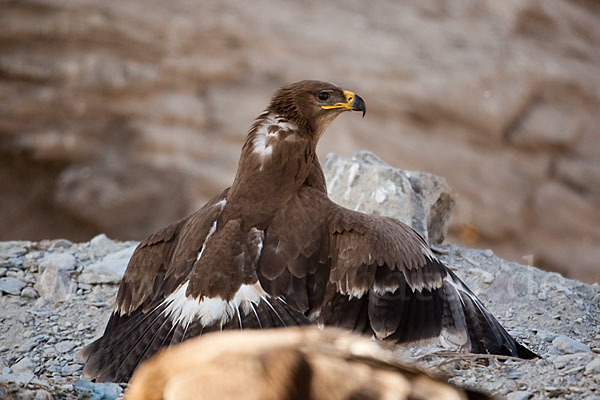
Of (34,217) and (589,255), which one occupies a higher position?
(589,255)

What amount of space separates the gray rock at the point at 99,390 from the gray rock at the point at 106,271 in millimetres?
1518

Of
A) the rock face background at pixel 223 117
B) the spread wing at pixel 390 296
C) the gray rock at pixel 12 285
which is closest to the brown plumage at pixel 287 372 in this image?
the spread wing at pixel 390 296

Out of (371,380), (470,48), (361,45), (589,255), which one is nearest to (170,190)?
(361,45)

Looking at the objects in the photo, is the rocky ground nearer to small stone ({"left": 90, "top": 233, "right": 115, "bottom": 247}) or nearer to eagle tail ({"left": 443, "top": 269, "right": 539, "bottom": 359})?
small stone ({"left": 90, "top": 233, "right": 115, "bottom": 247})

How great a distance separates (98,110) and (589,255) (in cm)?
795

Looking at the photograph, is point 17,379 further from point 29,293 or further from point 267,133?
point 267,133

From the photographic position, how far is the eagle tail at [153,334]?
3.36 m

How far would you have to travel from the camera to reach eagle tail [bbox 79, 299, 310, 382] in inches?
132

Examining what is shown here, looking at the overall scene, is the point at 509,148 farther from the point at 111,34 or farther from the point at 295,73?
the point at 111,34

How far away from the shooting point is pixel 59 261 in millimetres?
5125

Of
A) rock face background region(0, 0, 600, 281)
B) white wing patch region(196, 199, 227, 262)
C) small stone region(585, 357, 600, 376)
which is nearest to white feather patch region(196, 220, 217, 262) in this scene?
white wing patch region(196, 199, 227, 262)

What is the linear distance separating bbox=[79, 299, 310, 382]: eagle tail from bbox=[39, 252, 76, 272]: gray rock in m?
1.51

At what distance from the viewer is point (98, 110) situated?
464 inches

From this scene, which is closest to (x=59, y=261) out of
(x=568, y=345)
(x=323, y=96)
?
(x=323, y=96)
